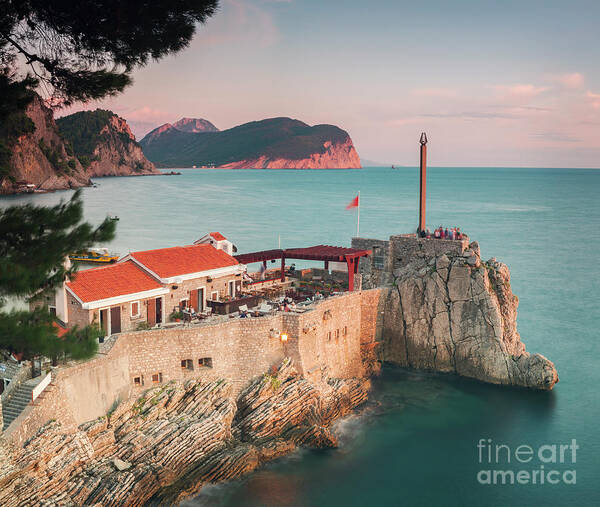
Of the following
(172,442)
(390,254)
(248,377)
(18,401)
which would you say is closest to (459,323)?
(390,254)

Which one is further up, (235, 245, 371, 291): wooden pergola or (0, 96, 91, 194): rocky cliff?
(0, 96, 91, 194): rocky cliff

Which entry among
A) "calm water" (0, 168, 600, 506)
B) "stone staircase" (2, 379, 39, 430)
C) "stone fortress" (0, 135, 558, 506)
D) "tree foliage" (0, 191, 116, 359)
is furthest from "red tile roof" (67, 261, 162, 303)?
"tree foliage" (0, 191, 116, 359)

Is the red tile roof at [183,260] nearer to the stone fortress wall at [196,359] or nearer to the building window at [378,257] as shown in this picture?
the stone fortress wall at [196,359]

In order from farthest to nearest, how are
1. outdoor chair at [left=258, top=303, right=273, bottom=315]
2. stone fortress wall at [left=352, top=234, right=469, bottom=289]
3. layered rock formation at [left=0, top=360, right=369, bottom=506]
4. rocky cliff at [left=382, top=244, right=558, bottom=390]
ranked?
stone fortress wall at [left=352, top=234, right=469, bottom=289], rocky cliff at [left=382, top=244, right=558, bottom=390], outdoor chair at [left=258, top=303, right=273, bottom=315], layered rock formation at [left=0, top=360, right=369, bottom=506]

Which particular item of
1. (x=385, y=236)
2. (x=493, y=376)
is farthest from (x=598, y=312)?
(x=385, y=236)

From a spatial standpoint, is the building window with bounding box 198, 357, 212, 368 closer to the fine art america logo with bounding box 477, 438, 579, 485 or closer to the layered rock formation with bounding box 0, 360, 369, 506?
the layered rock formation with bounding box 0, 360, 369, 506

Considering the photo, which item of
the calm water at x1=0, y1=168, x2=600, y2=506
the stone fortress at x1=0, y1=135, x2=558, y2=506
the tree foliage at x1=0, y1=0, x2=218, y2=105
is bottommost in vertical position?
the calm water at x1=0, y1=168, x2=600, y2=506

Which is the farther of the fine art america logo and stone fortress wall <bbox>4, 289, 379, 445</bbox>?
the fine art america logo
